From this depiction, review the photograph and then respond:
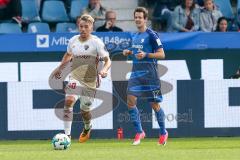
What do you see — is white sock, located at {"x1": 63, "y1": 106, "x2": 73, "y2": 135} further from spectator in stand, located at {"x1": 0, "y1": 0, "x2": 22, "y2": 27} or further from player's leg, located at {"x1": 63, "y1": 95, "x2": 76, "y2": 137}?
spectator in stand, located at {"x1": 0, "y1": 0, "x2": 22, "y2": 27}

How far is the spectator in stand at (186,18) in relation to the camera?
19.8 m

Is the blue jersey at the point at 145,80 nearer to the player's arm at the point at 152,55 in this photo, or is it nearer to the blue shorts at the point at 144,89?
the blue shorts at the point at 144,89

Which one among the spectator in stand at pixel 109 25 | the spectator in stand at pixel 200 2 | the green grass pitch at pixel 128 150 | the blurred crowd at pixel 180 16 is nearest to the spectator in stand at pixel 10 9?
the blurred crowd at pixel 180 16

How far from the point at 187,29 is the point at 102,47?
16.0 feet

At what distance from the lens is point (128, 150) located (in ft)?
43.4

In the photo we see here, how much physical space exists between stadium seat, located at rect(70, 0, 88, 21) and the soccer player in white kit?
5.06 metres

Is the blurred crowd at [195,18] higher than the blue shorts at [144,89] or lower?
higher

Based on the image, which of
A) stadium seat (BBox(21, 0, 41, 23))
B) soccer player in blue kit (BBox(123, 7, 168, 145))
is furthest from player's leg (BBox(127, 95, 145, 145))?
stadium seat (BBox(21, 0, 41, 23))

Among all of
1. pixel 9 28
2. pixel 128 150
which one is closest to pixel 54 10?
pixel 9 28

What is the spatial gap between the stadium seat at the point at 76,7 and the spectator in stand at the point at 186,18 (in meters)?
2.21

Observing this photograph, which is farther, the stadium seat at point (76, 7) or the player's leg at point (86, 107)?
the stadium seat at point (76, 7)

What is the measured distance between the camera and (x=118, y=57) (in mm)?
18250

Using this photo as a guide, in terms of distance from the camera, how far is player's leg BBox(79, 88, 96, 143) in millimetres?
15500

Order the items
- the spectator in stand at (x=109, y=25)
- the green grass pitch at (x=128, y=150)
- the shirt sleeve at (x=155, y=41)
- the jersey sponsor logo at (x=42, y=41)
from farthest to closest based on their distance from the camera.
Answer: the spectator in stand at (x=109, y=25), the jersey sponsor logo at (x=42, y=41), the shirt sleeve at (x=155, y=41), the green grass pitch at (x=128, y=150)
